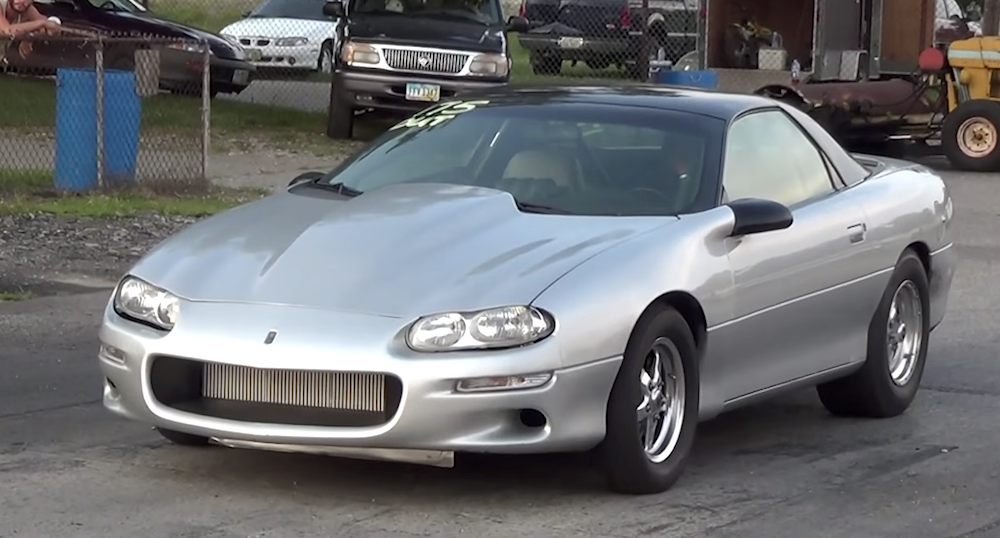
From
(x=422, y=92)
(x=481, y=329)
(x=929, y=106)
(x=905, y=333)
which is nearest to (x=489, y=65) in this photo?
(x=422, y=92)

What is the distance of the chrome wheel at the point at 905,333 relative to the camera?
25.2 ft

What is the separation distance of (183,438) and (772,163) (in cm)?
260

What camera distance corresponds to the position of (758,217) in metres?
6.46

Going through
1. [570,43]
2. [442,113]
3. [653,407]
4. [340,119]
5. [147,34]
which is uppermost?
[442,113]

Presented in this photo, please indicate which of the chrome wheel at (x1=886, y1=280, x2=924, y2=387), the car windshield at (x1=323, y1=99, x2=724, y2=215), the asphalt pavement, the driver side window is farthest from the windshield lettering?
the chrome wheel at (x1=886, y1=280, x2=924, y2=387)

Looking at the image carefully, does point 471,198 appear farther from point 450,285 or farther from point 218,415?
point 218,415

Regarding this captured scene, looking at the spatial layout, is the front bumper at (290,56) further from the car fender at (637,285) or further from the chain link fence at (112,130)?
the car fender at (637,285)

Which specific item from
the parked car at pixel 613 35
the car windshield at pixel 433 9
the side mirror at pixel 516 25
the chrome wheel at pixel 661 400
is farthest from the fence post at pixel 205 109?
the parked car at pixel 613 35

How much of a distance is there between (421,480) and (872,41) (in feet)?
53.4

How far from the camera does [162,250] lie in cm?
628

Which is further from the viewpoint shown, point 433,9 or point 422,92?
point 433,9

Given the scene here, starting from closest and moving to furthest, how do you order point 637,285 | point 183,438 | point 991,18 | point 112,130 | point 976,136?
1. point 637,285
2. point 183,438
3. point 112,130
4. point 976,136
5. point 991,18

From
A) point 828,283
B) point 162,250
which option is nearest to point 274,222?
point 162,250

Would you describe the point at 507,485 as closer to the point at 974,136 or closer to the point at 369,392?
the point at 369,392
